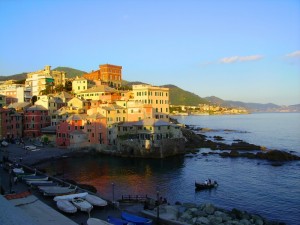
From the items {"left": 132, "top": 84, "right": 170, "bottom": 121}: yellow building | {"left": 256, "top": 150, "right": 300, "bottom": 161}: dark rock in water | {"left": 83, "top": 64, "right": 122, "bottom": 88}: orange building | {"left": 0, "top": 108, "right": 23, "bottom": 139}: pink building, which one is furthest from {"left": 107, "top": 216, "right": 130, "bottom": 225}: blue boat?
{"left": 83, "top": 64, "right": 122, "bottom": 88}: orange building

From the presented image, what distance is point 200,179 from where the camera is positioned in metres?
51.7

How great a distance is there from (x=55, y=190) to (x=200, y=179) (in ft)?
82.2

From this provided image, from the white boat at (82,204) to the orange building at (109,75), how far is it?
89639 millimetres

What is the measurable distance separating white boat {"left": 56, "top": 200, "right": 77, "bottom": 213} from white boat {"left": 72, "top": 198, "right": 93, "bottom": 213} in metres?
0.54

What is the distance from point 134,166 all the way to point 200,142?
37.7m

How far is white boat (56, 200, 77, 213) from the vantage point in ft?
95.2

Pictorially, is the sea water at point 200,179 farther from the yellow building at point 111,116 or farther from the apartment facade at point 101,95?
the apartment facade at point 101,95

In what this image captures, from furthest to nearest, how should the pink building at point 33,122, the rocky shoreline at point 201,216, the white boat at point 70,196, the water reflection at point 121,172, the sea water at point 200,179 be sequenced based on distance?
the pink building at point 33,122 → the water reflection at point 121,172 → the sea water at point 200,179 → the white boat at point 70,196 → the rocky shoreline at point 201,216

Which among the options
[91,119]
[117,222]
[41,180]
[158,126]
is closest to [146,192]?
[41,180]

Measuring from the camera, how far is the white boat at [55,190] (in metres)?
33.8

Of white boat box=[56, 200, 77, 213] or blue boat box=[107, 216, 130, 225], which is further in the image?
white boat box=[56, 200, 77, 213]

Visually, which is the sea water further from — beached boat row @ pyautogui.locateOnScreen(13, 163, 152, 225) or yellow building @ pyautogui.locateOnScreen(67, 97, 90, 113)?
yellow building @ pyautogui.locateOnScreen(67, 97, 90, 113)

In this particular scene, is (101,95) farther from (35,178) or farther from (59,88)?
(35,178)

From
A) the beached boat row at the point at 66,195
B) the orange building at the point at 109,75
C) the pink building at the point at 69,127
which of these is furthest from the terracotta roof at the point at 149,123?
the orange building at the point at 109,75
